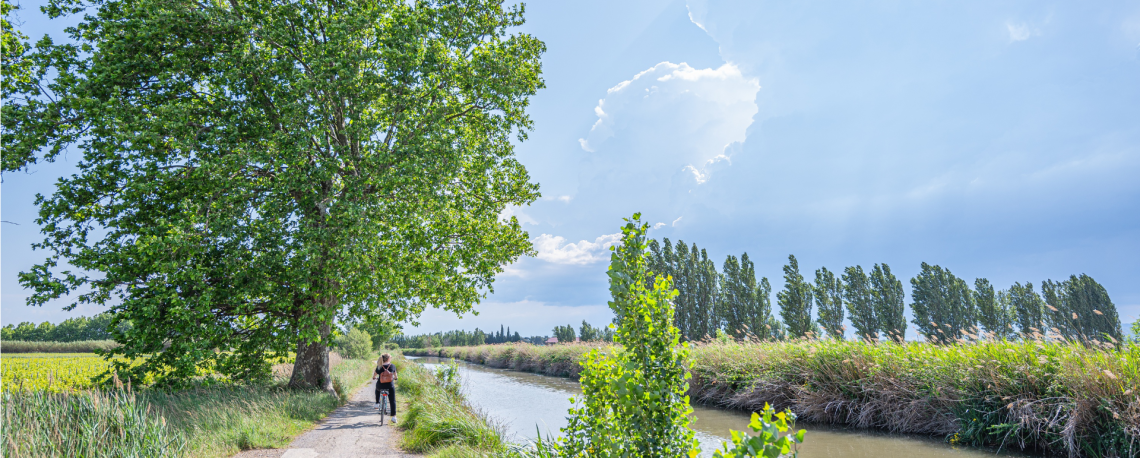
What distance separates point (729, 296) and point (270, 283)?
39661 millimetres

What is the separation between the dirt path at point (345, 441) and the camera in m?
8.20

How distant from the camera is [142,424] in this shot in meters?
6.20

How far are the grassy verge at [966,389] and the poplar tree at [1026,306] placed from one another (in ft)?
154

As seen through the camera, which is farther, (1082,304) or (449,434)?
(1082,304)

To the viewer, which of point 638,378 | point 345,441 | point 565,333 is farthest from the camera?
point 565,333

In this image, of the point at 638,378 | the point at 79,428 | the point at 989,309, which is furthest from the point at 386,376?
the point at 989,309

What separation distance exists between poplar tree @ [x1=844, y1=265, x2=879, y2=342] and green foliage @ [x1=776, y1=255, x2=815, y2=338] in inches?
205

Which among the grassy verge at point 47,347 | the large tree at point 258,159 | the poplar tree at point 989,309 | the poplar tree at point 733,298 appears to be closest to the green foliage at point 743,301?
the poplar tree at point 733,298

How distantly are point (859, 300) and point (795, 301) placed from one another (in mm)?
7932

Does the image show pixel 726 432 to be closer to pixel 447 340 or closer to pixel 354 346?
pixel 354 346

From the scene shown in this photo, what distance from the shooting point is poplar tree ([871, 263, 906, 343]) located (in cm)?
4266

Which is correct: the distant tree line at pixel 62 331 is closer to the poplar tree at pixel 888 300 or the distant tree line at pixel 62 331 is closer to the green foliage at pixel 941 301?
the poplar tree at pixel 888 300

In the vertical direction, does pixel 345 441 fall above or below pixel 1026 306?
below

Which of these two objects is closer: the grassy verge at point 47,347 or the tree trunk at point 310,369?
the tree trunk at point 310,369
